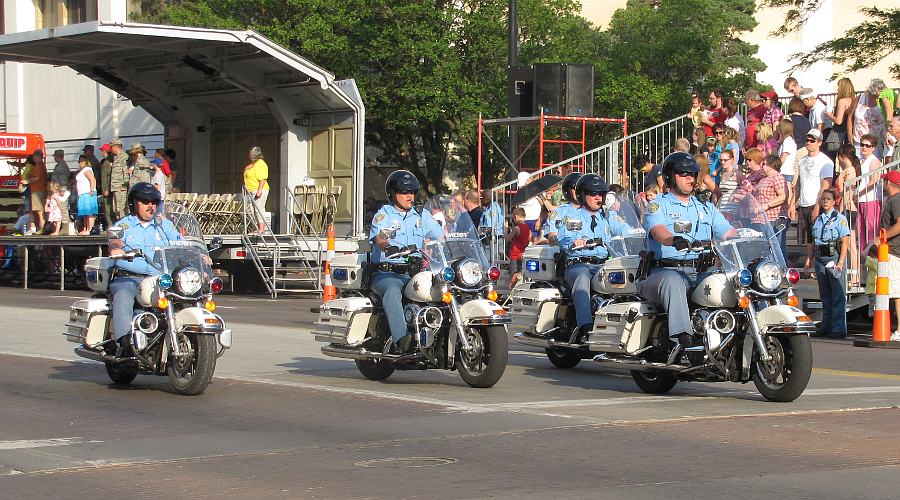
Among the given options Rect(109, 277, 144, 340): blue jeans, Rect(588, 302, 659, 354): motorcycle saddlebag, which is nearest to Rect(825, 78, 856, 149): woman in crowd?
Rect(588, 302, 659, 354): motorcycle saddlebag

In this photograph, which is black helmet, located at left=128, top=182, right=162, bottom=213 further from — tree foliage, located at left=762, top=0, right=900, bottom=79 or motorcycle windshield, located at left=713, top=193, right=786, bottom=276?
tree foliage, located at left=762, top=0, right=900, bottom=79

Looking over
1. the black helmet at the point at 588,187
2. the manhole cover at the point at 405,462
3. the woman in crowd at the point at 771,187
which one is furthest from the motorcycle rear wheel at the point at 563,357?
the woman in crowd at the point at 771,187

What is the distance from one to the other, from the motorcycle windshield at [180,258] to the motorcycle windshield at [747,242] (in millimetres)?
4191

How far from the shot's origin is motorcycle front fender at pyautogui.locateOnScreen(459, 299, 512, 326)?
469 inches

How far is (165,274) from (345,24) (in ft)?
88.7

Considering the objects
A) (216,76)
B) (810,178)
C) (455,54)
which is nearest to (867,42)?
(810,178)

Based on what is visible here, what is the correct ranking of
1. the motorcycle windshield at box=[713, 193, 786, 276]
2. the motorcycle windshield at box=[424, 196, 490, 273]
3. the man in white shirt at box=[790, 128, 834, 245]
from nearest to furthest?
the motorcycle windshield at box=[713, 193, 786, 276] < the motorcycle windshield at box=[424, 196, 490, 273] < the man in white shirt at box=[790, 128, 834, 245]

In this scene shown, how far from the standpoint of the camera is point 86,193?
1209 inches

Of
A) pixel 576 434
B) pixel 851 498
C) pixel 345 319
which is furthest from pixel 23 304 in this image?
pixel 851 498

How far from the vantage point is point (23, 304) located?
2492cm

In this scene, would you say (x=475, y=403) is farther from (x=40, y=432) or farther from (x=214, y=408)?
(x=40, y=432)

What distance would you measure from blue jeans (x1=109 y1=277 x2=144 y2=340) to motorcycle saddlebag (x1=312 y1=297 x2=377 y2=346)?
Result: 1.75m

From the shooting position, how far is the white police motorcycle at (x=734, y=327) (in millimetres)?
10891

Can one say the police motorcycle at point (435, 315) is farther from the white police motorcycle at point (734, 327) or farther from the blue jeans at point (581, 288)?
the blue jeans at point (581, 288)
